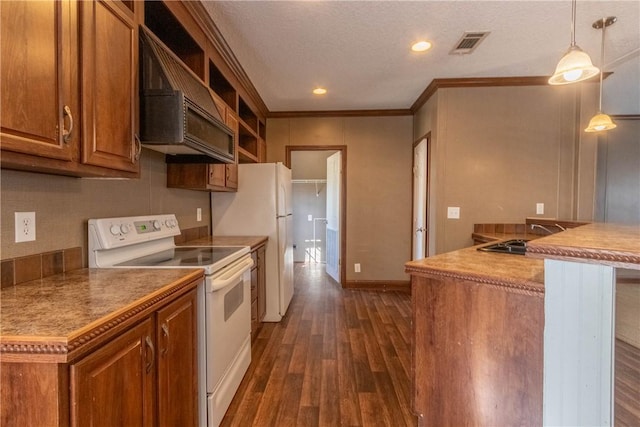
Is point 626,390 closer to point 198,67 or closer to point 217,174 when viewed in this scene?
point 217,174

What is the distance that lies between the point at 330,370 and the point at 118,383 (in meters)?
1.66

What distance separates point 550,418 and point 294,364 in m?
1.76

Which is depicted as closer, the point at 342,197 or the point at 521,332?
the point at 521,332

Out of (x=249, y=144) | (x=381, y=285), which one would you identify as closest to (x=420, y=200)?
(x=381, y=285)

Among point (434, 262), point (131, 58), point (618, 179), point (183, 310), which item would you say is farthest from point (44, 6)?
point (618, 179)

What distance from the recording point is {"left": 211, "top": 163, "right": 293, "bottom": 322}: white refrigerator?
Answer: 127 inches

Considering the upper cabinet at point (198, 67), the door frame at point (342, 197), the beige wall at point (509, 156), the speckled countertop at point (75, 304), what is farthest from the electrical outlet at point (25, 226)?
the door frame at point (342, 197)

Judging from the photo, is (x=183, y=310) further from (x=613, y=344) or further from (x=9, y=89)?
(x=613, y=344)

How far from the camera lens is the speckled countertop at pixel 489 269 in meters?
1.18

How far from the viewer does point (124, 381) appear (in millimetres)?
983

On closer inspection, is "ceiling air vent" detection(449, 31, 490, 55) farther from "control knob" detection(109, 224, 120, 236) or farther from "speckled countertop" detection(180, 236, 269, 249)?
"control knob" detection(109, 224, 120, 236)

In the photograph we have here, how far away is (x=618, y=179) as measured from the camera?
4.05m

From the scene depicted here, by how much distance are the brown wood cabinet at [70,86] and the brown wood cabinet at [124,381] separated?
0.63 m

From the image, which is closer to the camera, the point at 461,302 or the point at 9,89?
the point at 9,89
